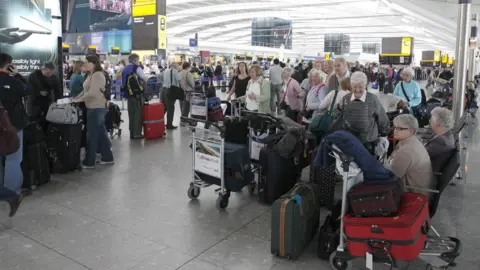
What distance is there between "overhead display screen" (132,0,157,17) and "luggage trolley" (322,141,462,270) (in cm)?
1372

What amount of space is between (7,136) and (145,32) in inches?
492

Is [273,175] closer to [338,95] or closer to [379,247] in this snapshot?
[338,95]

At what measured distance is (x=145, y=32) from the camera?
51.9 feet

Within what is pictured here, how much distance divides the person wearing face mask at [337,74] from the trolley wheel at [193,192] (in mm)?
2261

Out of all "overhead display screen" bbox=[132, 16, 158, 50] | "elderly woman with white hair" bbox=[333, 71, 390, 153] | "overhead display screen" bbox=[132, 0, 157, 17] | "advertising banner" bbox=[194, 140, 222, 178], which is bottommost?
"advertising banner" bbox=[194, 140, 222, 178]

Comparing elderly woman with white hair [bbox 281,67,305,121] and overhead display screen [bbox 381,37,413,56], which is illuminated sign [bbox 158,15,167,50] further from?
overhead display screen [bbox 381,37,413,56]

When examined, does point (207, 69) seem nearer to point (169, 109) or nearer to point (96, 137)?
point (169, 109)

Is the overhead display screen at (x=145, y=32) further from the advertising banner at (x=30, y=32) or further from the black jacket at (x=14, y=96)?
the black jacket at (x=14, y=96)

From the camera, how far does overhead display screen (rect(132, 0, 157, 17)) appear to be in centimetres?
1541

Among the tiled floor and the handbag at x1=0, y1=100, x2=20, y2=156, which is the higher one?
the handbag at x1=0, y1=100, x2=20, y2=156

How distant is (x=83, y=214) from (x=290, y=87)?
13.5 feet

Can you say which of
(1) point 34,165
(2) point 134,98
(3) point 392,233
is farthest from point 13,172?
(2) point 134,98

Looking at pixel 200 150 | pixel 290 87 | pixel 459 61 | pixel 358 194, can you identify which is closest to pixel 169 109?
pixel 290 87

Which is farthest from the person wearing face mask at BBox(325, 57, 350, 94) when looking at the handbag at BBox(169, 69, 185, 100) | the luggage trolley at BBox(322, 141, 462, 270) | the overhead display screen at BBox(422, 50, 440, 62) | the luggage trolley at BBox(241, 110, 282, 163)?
the overhead display screen at BBox(422, 50, 440, 62)
